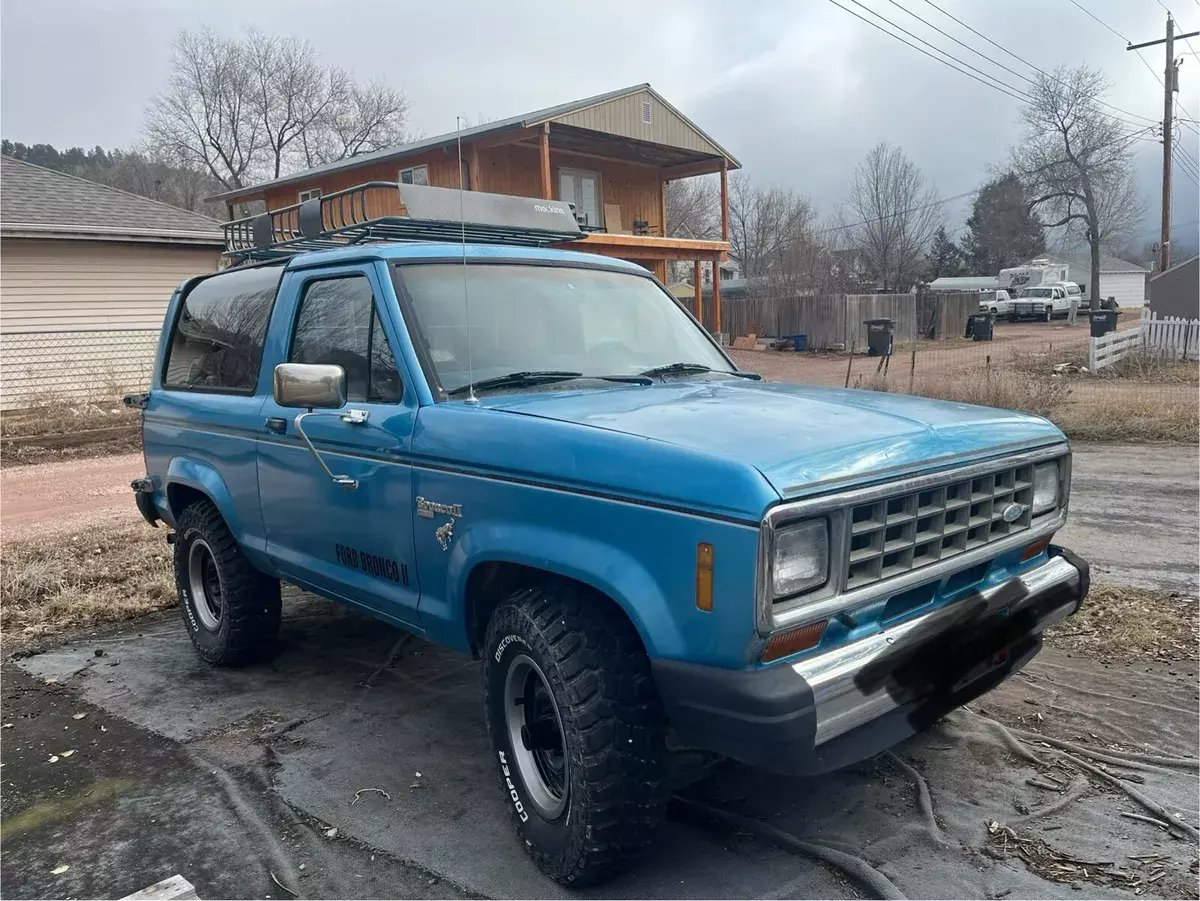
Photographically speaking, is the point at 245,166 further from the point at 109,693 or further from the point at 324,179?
the point at 109,693

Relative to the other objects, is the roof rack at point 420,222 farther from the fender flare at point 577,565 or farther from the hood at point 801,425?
the fender flare at point 577,565

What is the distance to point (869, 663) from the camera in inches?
98.7

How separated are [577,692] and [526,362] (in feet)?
4.78

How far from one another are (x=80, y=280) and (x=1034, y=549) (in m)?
18.4

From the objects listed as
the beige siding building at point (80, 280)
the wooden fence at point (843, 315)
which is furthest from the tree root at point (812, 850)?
the wooden fence at point (843, 315)

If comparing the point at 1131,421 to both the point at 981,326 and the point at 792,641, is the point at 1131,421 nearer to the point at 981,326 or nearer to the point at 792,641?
the point at 792,641

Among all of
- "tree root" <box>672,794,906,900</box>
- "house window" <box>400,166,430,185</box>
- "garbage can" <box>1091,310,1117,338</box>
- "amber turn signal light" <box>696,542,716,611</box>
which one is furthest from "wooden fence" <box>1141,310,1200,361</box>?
"amber turn signal light" <box>696,542,716,611</box>

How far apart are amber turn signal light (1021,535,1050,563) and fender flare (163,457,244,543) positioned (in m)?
3.53

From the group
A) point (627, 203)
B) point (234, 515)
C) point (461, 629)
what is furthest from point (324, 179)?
point (461, 629)

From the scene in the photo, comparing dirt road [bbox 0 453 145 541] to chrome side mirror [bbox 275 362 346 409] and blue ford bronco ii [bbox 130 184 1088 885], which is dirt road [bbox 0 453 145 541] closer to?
blue ford bronco ii [bbox 130 184 1088 885]

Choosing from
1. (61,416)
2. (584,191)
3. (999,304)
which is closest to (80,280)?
(61,416)

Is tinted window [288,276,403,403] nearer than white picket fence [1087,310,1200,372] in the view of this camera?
Yes

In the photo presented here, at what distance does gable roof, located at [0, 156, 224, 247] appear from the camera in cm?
1641

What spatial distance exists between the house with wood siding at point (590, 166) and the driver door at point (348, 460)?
50.7ft
